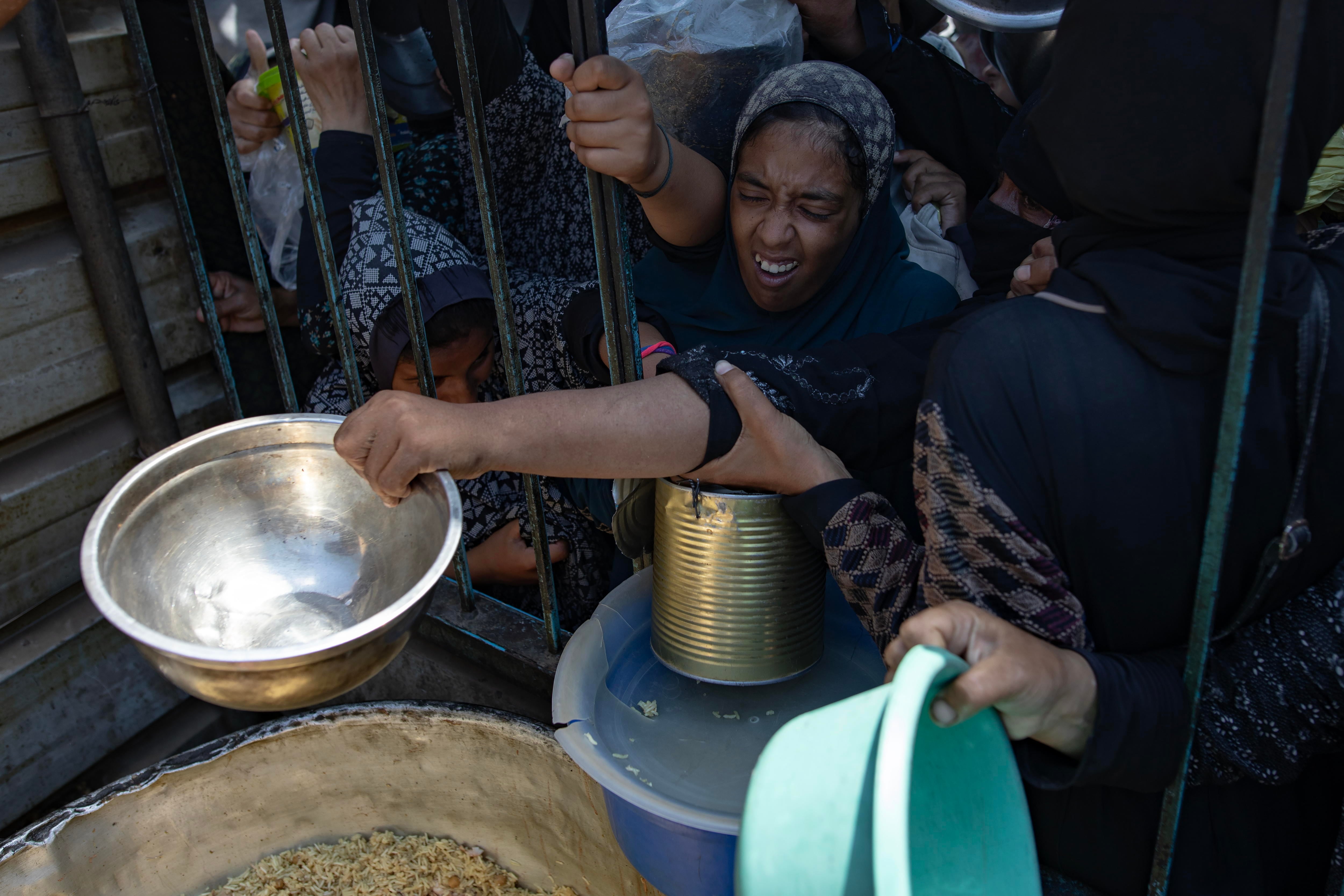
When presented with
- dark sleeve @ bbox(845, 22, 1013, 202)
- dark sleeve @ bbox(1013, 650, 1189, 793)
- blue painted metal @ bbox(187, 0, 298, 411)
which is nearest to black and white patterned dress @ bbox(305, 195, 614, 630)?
blue painted metal @ bbox(187, 0, 298, 411)

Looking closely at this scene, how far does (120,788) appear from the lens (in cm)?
181

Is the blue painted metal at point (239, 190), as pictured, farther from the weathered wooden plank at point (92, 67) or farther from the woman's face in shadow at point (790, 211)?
the woman's face in shadow at point (790, 211)

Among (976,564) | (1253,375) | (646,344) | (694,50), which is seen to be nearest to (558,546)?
(646,344)

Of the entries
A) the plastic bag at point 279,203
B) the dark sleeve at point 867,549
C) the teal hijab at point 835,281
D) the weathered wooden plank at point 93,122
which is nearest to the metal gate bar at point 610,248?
the teal hijab at point 835,281

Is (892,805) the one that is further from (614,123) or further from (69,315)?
(69,315)

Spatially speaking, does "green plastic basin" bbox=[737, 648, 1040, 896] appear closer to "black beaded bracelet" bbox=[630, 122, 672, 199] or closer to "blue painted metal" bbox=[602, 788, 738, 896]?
"blue painted metal" bbox=[602, 788, 738, 896]

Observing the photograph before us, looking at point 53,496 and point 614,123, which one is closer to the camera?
point 614,123

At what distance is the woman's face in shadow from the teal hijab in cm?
4

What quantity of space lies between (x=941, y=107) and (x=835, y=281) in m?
0.75

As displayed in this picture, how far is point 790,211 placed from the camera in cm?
187

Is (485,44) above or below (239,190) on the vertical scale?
above

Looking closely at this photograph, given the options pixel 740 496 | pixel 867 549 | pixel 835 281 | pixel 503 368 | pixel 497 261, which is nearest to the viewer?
pixel 867 549

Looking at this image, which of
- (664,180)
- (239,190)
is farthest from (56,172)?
(664,180)

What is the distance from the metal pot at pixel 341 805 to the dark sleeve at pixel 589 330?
2.46ft
